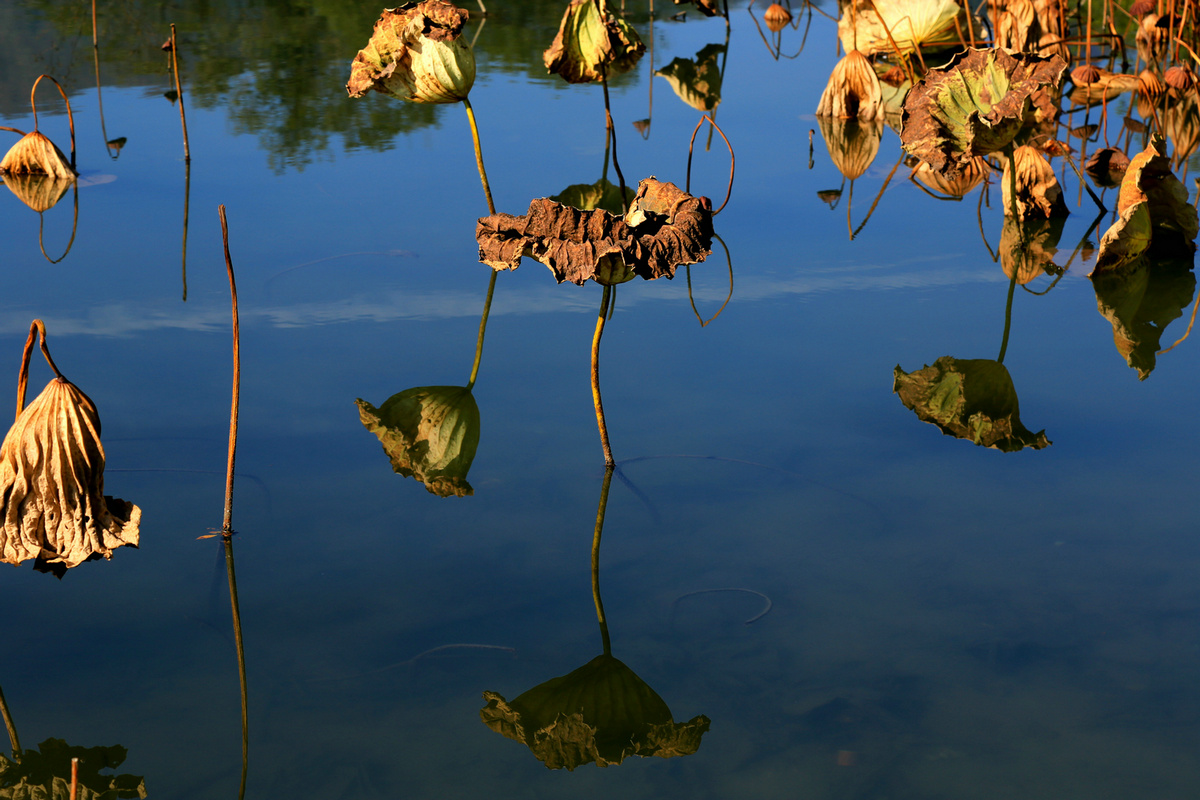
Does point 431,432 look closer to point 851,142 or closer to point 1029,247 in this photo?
point 1029,247

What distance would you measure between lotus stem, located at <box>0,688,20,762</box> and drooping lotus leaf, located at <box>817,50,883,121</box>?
17.9 feet

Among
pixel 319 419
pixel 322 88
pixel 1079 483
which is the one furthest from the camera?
Answer: pixel 322 88

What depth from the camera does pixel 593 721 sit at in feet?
6.68

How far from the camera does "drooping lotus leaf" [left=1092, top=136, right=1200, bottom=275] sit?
3965 millimetres

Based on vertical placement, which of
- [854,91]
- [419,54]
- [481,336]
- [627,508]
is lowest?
[627,508]

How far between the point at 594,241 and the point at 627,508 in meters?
0.67

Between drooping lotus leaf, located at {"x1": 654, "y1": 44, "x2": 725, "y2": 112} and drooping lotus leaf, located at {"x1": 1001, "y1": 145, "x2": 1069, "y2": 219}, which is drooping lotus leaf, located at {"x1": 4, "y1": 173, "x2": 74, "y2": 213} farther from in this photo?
drooping lotus leaf, located at {"x1": 1001, "y1": 145, "x2": 1069, "y2": 219}

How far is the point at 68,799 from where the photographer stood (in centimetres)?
181

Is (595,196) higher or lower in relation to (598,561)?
higher

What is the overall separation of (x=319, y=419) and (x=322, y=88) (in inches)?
183

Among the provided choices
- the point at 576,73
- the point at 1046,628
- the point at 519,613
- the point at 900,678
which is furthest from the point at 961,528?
the point at 576,73

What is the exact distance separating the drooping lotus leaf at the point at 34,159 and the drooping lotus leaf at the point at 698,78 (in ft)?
11.7

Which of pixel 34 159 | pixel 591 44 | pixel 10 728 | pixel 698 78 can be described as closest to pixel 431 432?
pixel 10 728

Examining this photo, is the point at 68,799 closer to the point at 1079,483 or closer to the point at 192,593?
the point at 192,593
